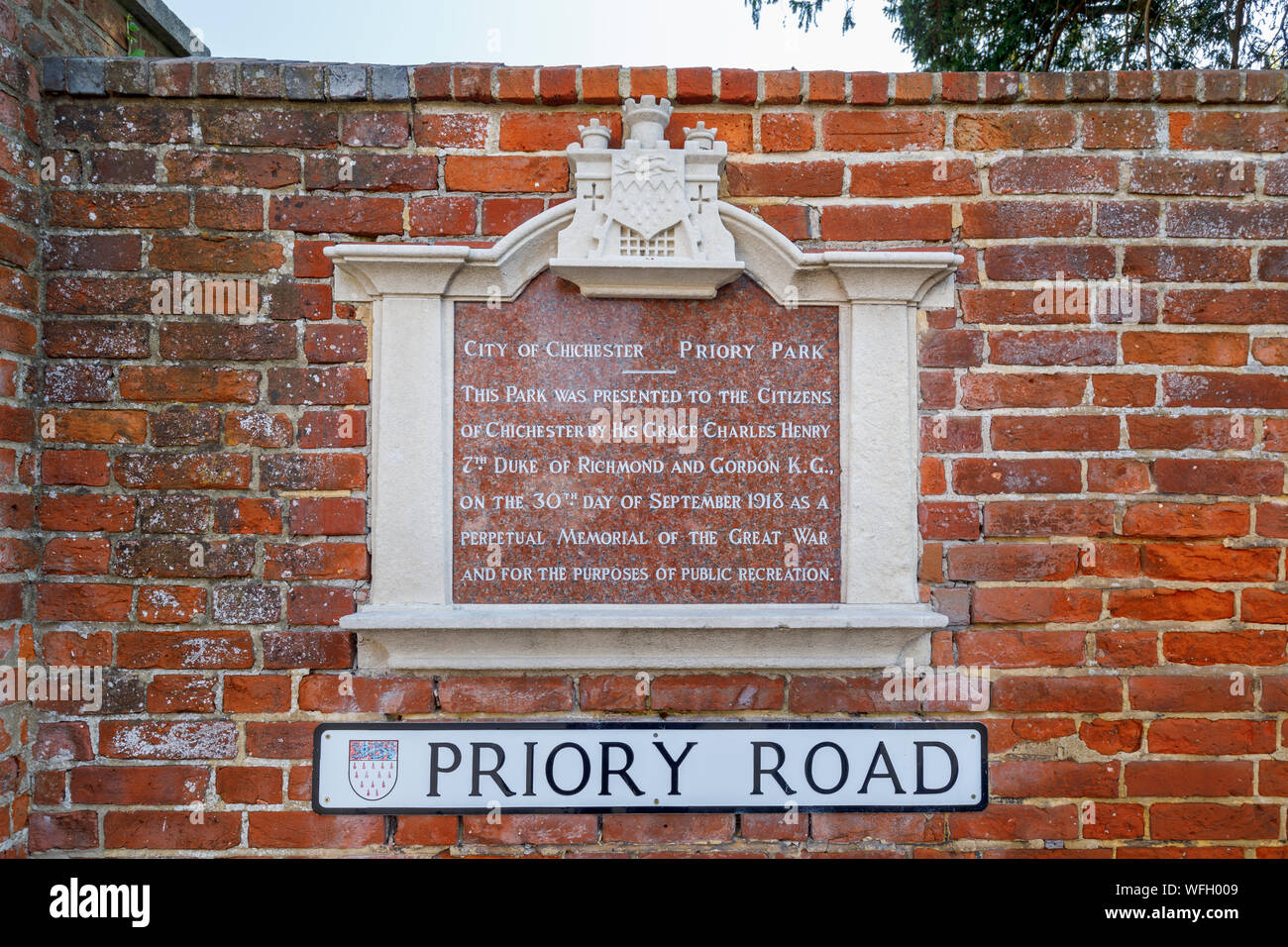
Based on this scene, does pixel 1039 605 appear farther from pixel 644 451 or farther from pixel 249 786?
pixel 249 786

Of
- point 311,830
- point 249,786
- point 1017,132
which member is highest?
point 1017,132

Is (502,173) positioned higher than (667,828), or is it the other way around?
(502,173)

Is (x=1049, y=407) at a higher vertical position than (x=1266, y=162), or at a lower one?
lower

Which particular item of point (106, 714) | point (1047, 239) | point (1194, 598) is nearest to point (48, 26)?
point (106, 714)

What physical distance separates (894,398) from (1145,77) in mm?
1042

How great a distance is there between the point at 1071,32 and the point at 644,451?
114 inches

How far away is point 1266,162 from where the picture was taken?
2049 mm

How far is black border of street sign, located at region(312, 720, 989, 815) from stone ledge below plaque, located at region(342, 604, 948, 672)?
140 millimetres

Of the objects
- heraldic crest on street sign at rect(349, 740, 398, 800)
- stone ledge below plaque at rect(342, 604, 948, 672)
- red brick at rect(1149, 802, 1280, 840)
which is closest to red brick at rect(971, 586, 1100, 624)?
stone ledge below plaque at rect(342, 604, 948, 672)

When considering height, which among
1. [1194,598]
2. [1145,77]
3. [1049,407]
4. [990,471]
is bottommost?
[1194,598]

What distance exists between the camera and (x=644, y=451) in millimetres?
2023

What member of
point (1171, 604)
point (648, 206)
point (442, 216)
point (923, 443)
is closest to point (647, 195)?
point (648, 206)

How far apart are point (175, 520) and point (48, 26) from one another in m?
1.29

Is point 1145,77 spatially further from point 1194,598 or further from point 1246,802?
point 1246,802
